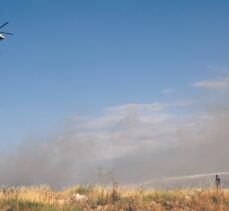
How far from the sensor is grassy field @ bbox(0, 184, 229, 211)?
21.9m

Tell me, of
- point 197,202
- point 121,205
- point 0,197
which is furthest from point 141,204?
point 0,197

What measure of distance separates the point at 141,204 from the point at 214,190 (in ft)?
15.9

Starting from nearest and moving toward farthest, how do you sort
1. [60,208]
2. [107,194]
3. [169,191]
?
[60,208]
[107,194]
[169,191]

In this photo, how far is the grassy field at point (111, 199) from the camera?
21.9 m

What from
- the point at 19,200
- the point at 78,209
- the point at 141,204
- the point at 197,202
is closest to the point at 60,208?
the point at 78,209

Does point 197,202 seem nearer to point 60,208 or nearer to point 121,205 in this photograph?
point 121,205

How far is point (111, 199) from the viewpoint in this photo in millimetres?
24047

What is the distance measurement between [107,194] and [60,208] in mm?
3866

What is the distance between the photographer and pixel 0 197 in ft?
75.7

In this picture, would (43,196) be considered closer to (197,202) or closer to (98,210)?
(98,210)

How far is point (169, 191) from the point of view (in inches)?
1034

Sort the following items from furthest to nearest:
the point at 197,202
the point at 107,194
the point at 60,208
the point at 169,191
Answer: the point at 169,191 < the point at 107,194 < the point at 197,202 < the point at 60,208

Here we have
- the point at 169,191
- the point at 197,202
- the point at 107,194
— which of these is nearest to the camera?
the point at 197,202

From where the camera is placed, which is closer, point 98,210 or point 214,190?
point 98,210
